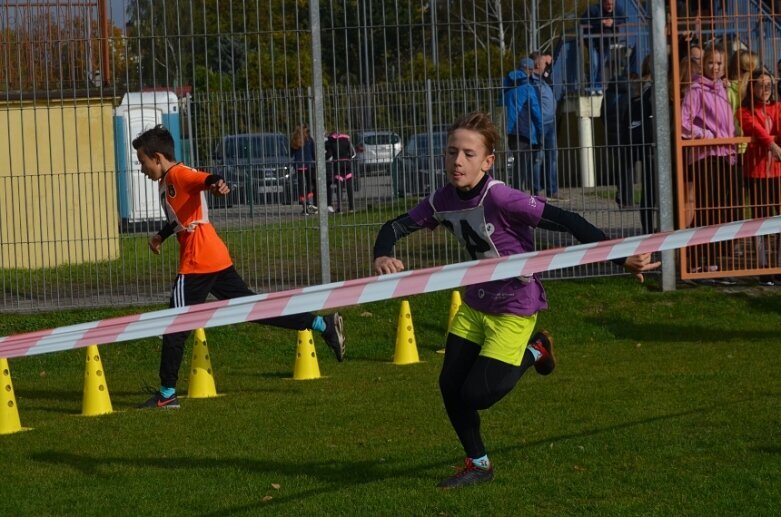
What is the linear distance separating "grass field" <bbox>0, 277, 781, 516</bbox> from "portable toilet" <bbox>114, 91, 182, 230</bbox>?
1271 mm

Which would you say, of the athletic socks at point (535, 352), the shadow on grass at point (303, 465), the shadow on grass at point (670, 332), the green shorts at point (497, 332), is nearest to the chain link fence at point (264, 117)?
the shadow on grass at point (670, 332)

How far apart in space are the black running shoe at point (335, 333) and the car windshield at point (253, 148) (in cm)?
285

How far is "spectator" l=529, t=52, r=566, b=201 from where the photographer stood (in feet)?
42.2

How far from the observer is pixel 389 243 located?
21.6 ft

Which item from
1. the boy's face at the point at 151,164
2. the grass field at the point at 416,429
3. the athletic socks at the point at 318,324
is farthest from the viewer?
the athletic socks at the point at 318,324

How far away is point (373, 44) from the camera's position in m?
12.9

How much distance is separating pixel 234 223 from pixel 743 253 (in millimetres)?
4931

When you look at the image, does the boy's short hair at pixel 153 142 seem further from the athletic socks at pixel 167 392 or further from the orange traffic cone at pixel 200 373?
the athletic socks at pixel 167 392

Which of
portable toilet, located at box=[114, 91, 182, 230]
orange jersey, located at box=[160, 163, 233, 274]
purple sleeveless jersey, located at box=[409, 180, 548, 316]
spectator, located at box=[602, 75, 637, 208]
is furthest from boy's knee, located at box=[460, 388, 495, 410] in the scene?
spectator, located at box=[602, 75, 637, 208]

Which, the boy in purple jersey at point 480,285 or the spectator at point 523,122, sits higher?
the spectator at point 523,122

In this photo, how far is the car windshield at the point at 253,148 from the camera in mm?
12805

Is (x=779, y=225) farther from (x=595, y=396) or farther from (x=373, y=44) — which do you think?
(x=373, y=44)

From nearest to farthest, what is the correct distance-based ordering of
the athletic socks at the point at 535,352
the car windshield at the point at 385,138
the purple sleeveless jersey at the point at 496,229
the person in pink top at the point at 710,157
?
the purple sleeveless jersey at the point at 496,229
the athletic socks at the point at 535,352
the person in pink top at the point at 710,157
the car windshield at the point at 385,138

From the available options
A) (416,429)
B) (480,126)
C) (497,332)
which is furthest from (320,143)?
(497,332)
